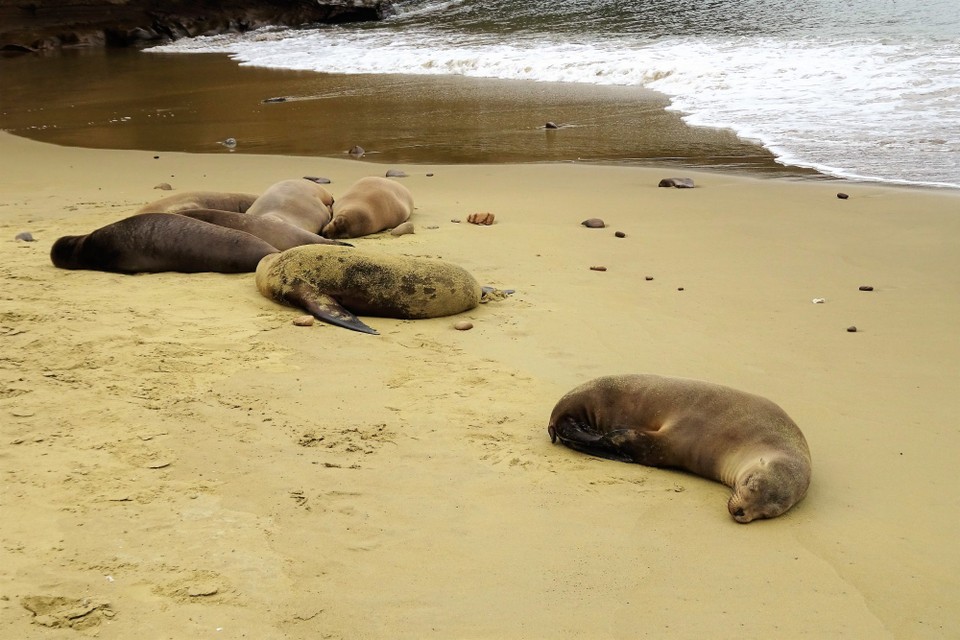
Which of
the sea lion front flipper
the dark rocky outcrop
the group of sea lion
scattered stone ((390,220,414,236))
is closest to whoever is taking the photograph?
the group of sea lion

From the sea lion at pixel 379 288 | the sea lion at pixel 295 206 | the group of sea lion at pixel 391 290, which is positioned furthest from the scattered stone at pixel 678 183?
the sea lion at pixel 379 288

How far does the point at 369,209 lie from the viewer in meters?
7.69

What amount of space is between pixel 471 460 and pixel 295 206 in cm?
447

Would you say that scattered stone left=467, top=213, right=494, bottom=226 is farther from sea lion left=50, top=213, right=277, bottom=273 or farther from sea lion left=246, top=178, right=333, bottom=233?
sea lion left=50, top=213, right=277, bottom=273

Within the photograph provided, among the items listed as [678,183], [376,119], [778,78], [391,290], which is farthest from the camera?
[778,78]

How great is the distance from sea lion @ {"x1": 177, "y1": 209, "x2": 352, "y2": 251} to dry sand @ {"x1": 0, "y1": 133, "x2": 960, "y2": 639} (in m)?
0.61

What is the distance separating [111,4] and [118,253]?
1061 inches

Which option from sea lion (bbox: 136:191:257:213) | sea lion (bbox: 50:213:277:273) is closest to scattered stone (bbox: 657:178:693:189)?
sea lion (bbox: 136:191:257:213)

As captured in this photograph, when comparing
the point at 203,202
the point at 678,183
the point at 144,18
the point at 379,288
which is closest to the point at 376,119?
the point at 678,183

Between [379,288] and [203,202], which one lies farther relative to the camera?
[203,202]

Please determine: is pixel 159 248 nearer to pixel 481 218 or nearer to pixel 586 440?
pixel 481 218

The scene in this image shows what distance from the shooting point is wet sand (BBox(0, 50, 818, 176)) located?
10758 mm

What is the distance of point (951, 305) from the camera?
5582 mm

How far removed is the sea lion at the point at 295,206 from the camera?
24.7 feet
